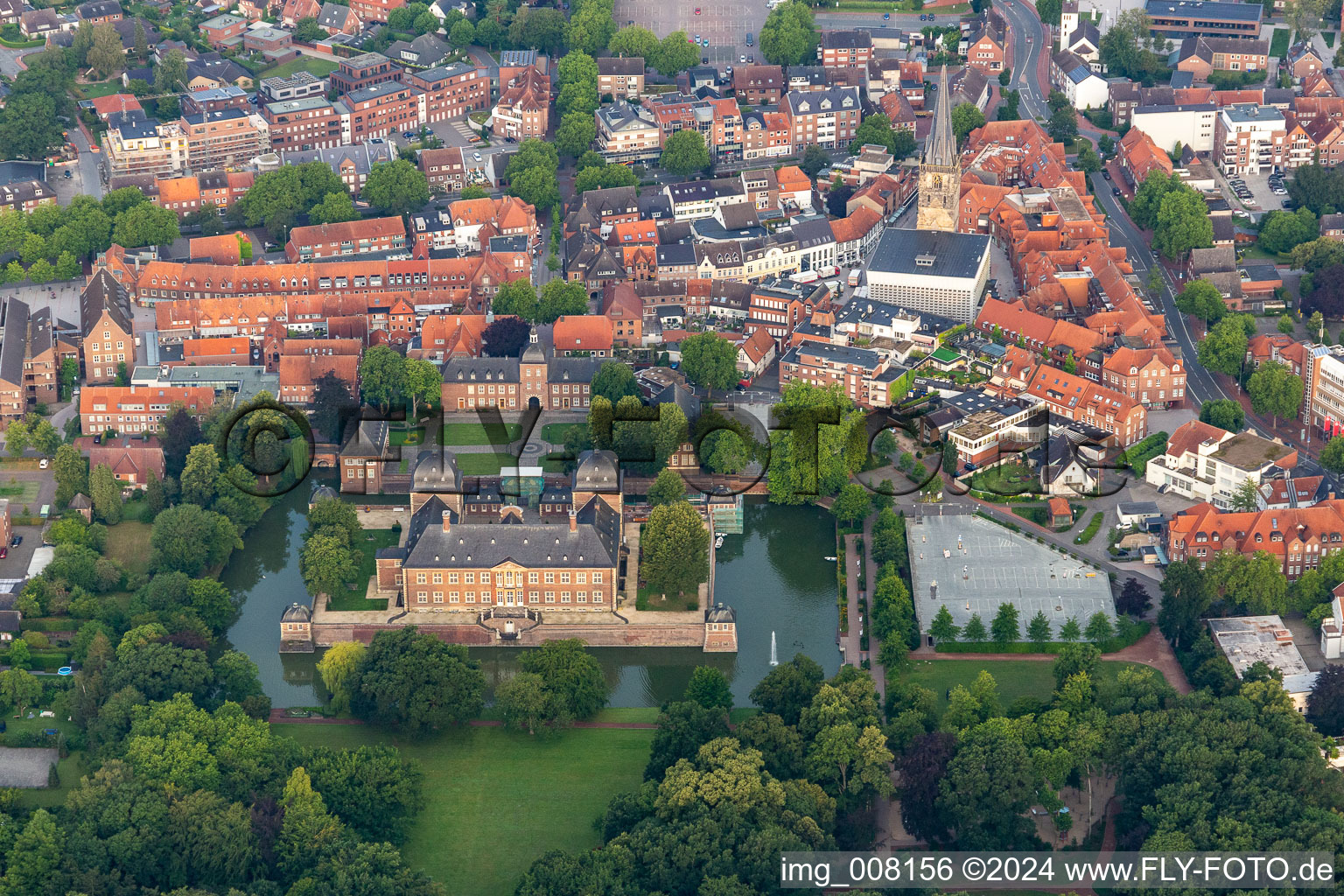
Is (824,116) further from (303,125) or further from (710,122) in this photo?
(303,125)

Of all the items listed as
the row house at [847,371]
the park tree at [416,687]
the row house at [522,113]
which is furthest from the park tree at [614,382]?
the row house at [522,113]

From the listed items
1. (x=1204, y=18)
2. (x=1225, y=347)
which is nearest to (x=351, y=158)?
(x=1225, y=347)

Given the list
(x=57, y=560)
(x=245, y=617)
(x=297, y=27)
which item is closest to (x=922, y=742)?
(x=245, y=617)

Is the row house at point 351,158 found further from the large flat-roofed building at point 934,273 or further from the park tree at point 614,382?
the large flat-roofed building at point 934,273

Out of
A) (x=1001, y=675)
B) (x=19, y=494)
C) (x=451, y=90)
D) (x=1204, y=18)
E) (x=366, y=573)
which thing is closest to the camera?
(x=1001, y=675)

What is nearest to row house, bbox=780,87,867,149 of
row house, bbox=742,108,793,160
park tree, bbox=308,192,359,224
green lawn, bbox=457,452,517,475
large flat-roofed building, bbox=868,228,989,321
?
row house, bbox=742,108,793,160

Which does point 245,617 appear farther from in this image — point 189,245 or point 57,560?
point 189,245
